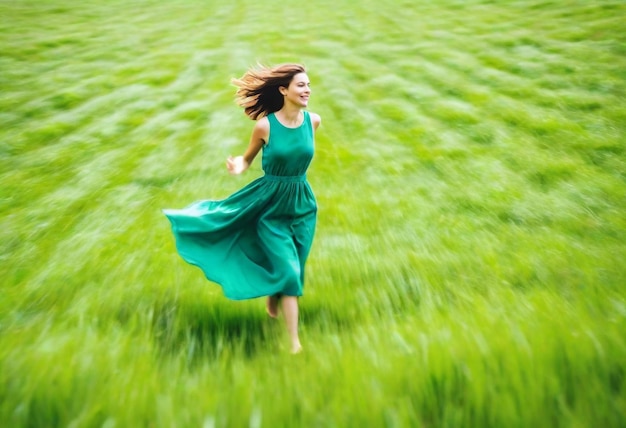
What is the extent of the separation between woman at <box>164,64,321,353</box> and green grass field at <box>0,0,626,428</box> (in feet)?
1.21

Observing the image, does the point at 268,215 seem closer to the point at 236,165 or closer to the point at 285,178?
the point at 285,178

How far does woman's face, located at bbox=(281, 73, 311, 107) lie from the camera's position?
10.5ft

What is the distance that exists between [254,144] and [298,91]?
507mm

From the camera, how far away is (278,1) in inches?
835

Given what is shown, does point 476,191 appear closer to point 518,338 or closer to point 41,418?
point 518,338

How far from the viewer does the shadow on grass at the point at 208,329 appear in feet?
9.50

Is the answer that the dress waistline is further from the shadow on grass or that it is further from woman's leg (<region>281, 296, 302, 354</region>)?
the shadow on grass

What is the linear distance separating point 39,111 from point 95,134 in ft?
6.27

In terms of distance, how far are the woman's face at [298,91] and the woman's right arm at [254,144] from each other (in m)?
0.24

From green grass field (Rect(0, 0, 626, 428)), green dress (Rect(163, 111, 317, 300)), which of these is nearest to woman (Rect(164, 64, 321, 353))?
green dress (Rect(163, 111, 317, 300))

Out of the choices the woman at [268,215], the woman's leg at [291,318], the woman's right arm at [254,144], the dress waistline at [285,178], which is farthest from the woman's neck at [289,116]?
the woman's leg at [291,318]

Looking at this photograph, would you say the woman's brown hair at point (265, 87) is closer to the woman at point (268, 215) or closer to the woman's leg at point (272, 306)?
the woman at point (268, 215)

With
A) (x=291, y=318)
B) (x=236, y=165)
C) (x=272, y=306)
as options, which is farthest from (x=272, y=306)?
(x=236, y=165)

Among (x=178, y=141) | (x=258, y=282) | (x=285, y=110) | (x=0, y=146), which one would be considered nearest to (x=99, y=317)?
(x=258, y=282)
